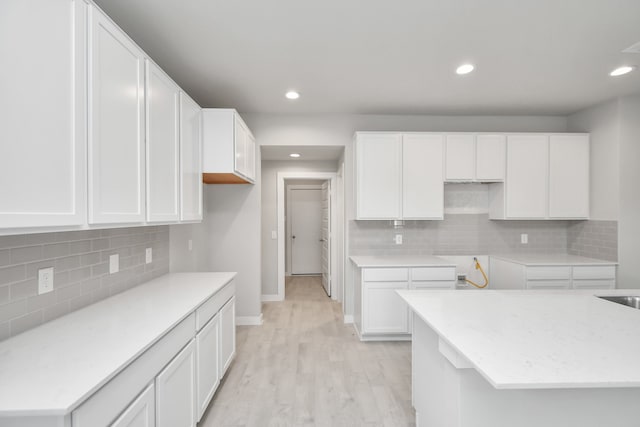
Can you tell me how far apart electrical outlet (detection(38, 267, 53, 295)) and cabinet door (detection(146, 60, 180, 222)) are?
512 millimetres

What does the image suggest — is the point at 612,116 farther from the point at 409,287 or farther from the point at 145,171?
the point at 145,171

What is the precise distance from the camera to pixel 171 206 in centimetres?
212

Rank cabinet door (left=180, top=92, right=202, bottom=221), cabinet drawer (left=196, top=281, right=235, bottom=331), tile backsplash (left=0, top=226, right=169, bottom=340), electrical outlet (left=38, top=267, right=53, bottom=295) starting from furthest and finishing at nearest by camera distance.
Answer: cabinet door (left=180, top=92, right=202, bottom=221) < cabinet drawer (left=196, top=281, right=235, bottom=331) < electrical outlet (left=38, top=267, right=53, bottom=295) < tile backsplash (left=0, top=226, right=169, bottom=340)

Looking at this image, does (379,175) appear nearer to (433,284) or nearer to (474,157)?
(474,157)

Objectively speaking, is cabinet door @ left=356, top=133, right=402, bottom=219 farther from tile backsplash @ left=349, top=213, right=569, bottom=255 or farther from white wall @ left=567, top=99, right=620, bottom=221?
white wall @ left=567, top=99, right=620, bottom=221

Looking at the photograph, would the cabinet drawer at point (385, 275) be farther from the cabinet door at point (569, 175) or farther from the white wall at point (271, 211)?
the white wall at point (271, 211)

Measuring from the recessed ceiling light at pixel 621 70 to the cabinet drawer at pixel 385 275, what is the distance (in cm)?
256

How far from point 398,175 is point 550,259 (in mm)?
1998

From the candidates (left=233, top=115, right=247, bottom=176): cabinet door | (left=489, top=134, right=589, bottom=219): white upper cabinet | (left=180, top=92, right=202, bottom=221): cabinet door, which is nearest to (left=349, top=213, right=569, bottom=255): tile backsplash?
(left=489, top=134, right=589, bottom=219): white upper cabinet

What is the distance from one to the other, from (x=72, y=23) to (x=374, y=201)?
2874 mm

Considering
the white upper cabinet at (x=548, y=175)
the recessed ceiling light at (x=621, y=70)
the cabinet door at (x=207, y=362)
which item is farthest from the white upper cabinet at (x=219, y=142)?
the recessed ceiling light at (x=621, y=70)

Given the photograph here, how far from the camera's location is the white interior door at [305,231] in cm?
679

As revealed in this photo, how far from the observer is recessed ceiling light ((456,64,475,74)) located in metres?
2.55

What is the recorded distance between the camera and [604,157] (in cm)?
339
